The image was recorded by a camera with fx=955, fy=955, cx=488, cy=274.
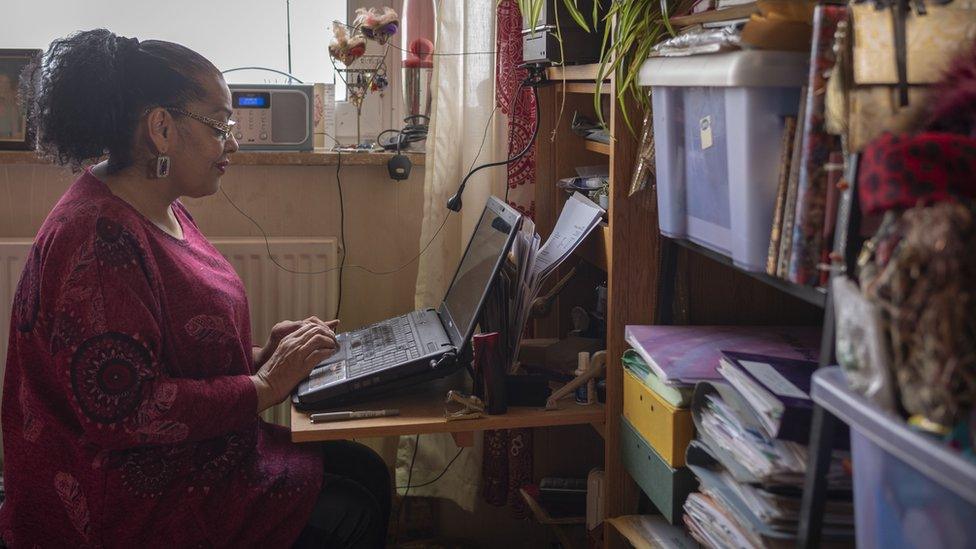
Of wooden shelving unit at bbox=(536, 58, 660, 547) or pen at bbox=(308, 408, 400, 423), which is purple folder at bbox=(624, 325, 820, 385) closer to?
wooden shelving unit at bbox=(536, 58, 660, 547)

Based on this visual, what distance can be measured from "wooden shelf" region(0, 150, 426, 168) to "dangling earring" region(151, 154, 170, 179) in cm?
58

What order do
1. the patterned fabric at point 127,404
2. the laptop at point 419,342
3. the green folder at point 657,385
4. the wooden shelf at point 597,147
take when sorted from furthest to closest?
the wooden shelf at point 597,147
the laptop at point 419,342
the patterned fabric at point 127,404
the green folder at point 657,385

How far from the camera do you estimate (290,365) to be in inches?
59.8

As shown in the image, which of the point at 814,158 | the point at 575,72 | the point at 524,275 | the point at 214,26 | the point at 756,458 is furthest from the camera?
the point at 214,26

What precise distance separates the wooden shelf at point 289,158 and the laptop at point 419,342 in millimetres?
462

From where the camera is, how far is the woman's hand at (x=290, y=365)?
150 centimetres

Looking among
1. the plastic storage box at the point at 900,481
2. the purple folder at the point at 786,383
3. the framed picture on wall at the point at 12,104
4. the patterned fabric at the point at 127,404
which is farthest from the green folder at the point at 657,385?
the framed picture on wall at the point at 12,104

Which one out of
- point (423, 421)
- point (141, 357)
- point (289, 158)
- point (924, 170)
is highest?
point (289, 158)

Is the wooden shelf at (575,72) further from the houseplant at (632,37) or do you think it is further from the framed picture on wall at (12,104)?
the framed picture on wall at (12,104)

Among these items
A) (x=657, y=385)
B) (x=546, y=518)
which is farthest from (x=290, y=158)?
(x=657, y=385)

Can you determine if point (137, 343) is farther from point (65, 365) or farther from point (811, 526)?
point (811, 526)

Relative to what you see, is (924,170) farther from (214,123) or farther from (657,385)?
(214,123)

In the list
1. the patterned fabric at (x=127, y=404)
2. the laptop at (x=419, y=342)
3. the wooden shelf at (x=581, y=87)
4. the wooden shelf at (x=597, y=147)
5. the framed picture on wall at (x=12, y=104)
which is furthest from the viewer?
the framed picture on wall at (x=12, y=104)

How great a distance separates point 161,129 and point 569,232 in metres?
0.69
